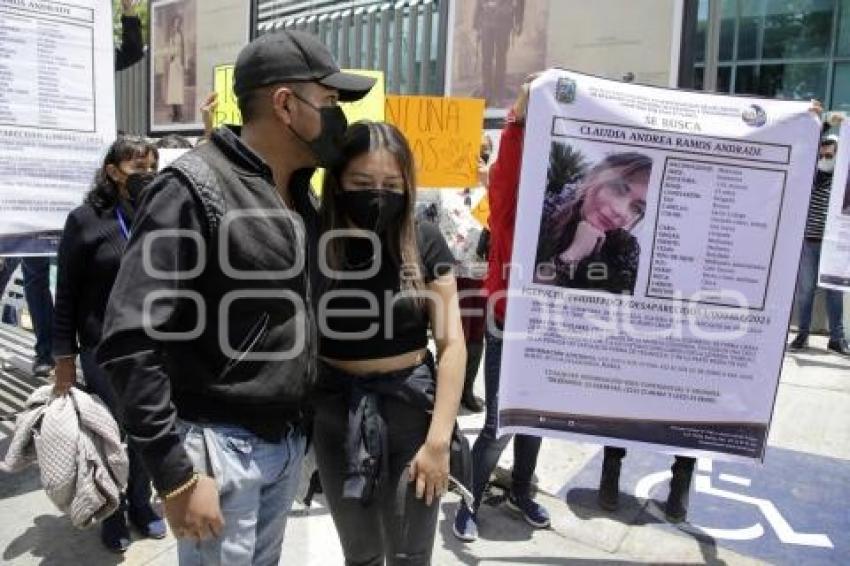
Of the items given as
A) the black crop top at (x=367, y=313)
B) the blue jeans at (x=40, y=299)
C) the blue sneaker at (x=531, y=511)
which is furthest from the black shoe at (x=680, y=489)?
the blue jeans at (x=40, y=299)

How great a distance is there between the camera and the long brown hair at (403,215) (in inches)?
79.5

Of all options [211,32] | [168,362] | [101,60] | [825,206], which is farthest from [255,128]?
[211,32]

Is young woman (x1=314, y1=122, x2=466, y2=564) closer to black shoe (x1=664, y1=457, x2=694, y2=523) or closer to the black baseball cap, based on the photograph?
the black baseball cap

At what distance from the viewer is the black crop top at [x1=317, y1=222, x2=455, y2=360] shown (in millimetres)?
2068

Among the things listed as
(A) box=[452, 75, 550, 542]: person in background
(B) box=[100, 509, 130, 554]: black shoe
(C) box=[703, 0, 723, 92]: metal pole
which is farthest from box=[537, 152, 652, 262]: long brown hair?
(B) box=[100, 509, 130, 554]: black shoe

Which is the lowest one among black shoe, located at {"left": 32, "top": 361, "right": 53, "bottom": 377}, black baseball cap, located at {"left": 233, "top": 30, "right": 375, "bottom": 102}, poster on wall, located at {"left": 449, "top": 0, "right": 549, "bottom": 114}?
black shoe, located at {"left": 32, "top": 361, "right": 53, "bottom": 377}

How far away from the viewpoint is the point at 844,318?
7.27m

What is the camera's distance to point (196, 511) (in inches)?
60.6

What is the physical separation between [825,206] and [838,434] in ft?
9.41

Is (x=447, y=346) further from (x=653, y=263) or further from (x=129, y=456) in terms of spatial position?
(x=129, y=456)

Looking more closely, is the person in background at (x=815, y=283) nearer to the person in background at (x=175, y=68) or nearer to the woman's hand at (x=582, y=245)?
the woman's hand at (x=582, y=245)

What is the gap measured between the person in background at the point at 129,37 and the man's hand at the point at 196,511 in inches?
133

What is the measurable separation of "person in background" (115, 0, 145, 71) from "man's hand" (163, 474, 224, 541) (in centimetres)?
339

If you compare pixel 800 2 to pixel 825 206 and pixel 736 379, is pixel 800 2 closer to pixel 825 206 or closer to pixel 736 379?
pixel 825 206
